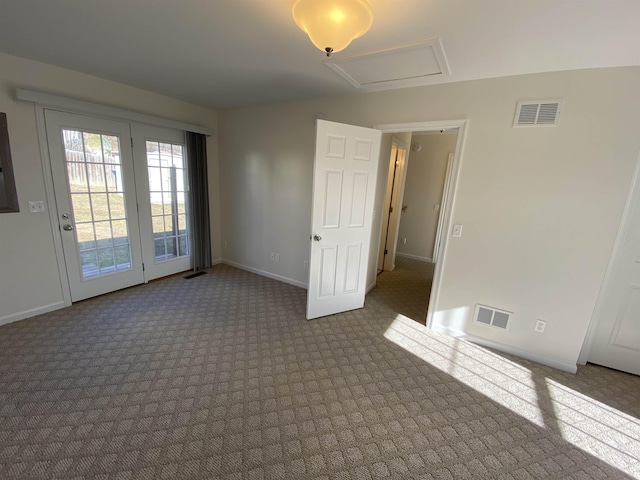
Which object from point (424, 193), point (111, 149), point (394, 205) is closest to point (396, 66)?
point (394, 205)

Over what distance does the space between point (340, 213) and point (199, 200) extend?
239 cm

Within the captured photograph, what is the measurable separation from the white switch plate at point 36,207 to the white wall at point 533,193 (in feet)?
10.6

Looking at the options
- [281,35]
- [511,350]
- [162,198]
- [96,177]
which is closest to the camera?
[281,35]

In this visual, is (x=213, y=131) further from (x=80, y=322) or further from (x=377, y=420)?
(x=377, y=420)

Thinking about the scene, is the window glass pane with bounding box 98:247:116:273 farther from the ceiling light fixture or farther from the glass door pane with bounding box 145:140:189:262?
the ceiling light fixture

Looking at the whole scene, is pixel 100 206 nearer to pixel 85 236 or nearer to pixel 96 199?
pixel 96 199

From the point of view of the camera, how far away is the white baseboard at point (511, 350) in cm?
230

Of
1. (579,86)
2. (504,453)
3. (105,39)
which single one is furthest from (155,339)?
(579,86)

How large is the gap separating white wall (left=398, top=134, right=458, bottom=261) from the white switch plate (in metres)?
5.47

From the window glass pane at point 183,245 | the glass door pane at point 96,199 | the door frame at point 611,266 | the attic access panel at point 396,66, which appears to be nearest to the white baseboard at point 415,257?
the door frame at point 611,266

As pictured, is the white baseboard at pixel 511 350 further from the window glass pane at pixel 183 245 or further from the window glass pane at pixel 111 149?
the window glass pane at pixel 111 149

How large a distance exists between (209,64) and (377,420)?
3100 millimetres

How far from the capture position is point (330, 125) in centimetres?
255

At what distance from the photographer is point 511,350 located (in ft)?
8.16
